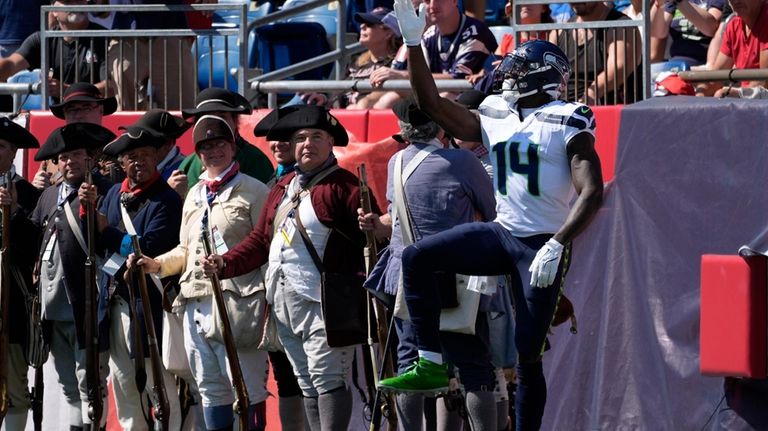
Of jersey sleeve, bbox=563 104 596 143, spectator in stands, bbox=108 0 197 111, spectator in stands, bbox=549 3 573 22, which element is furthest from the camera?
spectator in stands, bbox=549 3 573 22

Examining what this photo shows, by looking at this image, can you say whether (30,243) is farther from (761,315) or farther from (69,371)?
(761,315)

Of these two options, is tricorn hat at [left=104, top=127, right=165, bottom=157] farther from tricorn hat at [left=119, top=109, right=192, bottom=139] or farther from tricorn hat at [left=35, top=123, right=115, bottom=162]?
tricorn hat at [left=35, top=123, right=115, bottom=162]

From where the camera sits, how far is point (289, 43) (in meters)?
14.4

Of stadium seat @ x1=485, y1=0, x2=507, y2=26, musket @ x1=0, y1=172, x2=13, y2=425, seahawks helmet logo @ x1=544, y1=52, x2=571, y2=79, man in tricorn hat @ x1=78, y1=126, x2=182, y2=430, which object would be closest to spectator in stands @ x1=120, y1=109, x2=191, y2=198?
man in tricorn hat @ x1=78, y1=126, x2=182, y2=430

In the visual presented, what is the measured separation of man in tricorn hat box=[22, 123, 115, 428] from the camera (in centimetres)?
967

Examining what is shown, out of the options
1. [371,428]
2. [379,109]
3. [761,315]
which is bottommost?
[371,428]

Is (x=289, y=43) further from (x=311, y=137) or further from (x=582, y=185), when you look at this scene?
(x=582, y=185)

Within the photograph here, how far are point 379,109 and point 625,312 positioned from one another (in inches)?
91.1

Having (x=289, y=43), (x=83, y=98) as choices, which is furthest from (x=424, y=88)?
(x=289, y=43)

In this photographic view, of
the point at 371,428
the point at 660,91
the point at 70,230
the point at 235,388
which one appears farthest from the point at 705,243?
the point at 70,230

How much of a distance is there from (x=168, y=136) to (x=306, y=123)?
3.98 ft

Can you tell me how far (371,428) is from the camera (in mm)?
8703

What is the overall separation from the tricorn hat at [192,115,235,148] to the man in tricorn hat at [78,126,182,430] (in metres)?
0.39

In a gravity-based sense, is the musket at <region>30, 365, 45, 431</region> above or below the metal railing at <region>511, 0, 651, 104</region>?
below
